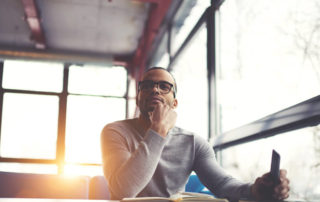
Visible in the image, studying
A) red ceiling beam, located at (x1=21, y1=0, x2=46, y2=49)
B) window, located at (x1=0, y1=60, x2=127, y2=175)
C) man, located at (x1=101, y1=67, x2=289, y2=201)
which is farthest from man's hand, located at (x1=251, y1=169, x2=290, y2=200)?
window, located at (x1=0, y1=60, x2=127, y2=175)

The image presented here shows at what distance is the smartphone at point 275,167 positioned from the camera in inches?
39.4

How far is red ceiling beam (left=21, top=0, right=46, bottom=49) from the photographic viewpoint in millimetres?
4676

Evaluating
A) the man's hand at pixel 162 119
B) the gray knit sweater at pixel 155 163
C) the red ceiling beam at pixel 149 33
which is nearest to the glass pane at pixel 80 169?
the red ceiling beam at pixel 149 33

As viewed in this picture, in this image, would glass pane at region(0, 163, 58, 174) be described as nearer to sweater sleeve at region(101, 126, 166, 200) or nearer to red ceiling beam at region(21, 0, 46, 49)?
red ceiling beam at region(21, 0, 46, 49)

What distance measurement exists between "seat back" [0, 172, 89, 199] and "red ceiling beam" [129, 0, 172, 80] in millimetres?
3050

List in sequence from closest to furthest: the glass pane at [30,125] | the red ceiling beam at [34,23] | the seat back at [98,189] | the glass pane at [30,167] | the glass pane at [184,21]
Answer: the seat back at [98,189] → the glass pane at [184,21] → the red ceiling beam at [34,23] → the glass pane at [30,167] → the glass pane at [30,125]

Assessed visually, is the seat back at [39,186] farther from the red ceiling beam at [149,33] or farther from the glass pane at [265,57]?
the red ceiling beam at [149,33]

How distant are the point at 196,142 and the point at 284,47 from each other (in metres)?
0.92

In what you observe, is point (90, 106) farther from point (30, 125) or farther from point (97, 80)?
point (30, 125)

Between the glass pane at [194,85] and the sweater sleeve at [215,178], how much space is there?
1733 millimetres

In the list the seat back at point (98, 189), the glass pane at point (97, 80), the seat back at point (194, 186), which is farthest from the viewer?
the glass pane at point (97, 80)

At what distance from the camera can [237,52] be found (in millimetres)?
2838

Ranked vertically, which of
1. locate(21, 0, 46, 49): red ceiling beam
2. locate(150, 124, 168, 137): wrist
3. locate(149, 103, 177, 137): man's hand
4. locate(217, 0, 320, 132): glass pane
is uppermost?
locate(21, 0, 46, 49): red ceiling beam

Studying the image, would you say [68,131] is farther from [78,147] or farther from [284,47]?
[284,47]
